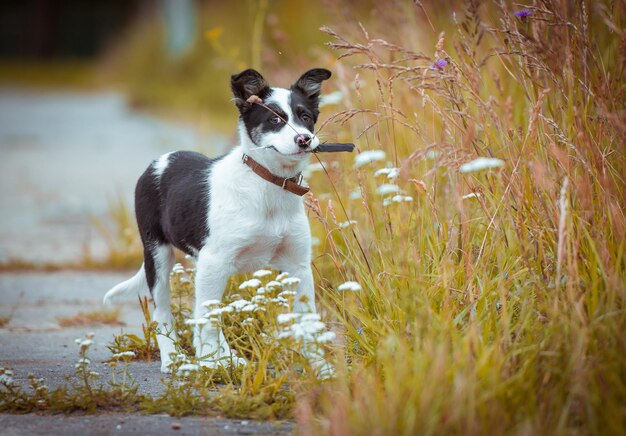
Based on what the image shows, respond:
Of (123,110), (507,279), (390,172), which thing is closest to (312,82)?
(390,172)

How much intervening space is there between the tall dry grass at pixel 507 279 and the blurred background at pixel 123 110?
100cm

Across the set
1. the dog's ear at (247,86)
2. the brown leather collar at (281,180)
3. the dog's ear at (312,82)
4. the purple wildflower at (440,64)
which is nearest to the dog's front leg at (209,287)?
the brown leather collar at (281,180)

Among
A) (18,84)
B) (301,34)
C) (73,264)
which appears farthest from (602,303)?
(18,84)

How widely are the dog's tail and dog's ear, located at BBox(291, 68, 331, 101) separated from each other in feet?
3.92

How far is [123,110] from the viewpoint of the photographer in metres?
16.8

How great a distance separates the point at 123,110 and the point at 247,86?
13.6 metres

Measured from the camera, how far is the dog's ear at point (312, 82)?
3.83m

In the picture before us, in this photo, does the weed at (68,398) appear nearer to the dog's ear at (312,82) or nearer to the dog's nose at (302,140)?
the dog's nose at (302,140)

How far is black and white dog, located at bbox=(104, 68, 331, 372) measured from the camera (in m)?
3.60

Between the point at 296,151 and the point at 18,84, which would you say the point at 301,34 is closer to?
the point at 296,151

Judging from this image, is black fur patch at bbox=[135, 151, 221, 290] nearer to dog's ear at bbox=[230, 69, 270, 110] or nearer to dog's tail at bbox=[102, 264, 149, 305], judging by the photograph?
dog's tail at bbox=[102, 264, 149, 305]

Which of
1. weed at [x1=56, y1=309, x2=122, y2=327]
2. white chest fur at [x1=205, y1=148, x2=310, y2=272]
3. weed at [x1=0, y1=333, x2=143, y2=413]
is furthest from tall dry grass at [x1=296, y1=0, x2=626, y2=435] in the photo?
weed at [x1=56, y1=309, x2=122, y2=327]

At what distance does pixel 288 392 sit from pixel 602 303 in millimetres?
1128

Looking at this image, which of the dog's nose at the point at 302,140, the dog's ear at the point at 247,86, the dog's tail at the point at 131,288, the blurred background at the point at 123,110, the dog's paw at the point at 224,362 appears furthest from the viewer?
the blurred background at the point at 123,110
